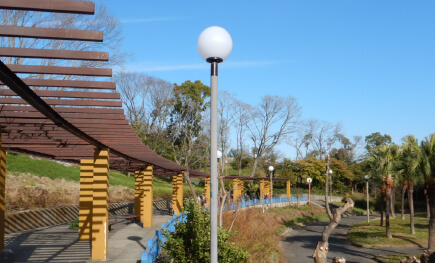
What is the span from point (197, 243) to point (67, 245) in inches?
350

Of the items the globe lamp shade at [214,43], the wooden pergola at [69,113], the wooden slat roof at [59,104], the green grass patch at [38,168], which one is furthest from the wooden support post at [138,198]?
the globe lamp shade at [214,43]

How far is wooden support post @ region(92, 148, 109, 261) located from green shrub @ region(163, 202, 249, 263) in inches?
172

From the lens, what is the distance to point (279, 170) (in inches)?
2415

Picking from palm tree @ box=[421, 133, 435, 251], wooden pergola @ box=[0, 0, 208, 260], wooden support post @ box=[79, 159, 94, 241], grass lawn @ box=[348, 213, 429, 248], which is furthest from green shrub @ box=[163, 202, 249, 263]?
grass lawn @ box=[348, 213, 429, 248]

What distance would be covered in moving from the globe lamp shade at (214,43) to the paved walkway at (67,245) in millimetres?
8310

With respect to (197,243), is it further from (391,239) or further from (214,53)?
(391,239)

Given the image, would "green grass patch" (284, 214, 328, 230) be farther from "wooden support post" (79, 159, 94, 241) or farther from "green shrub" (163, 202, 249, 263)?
"green shrub" (163, 202, 249, 263)

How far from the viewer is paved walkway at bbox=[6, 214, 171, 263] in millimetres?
12680

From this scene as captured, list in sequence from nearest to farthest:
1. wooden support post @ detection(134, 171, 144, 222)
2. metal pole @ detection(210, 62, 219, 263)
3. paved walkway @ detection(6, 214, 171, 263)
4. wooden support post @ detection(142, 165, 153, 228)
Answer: metal pole @ detection(210, 62, 219, 263)
paved walkway @ detection(6, 214, 171, 263)
wooden support post @ detection(142, 165, 153, 228)
wooden support post @ detection(134, 171, 144, 222)

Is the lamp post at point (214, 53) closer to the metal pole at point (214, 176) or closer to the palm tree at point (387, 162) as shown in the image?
the metal pole at point (214, 176)

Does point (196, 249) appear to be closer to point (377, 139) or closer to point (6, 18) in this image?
point (6, 18)

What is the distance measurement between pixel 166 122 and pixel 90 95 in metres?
41.8

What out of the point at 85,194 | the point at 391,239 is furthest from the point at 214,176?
the point at 391,239

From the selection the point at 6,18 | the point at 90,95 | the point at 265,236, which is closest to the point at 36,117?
the point at 90,95
